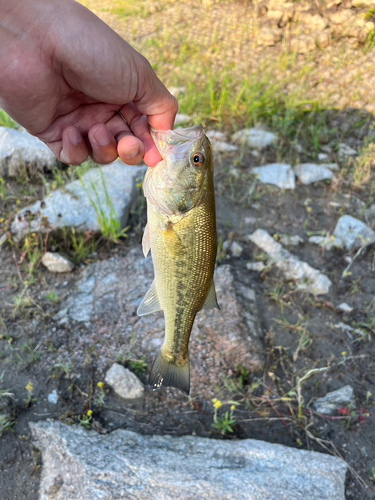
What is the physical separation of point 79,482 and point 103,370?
0.92 meters

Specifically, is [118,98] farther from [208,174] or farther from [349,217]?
[349,217]

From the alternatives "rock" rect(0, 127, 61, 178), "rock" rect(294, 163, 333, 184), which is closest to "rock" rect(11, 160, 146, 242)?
"rock" rect(0, 127, 61, 178)

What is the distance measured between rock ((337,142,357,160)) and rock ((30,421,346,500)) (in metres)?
4.42

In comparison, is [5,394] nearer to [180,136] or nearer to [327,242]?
[180,136]

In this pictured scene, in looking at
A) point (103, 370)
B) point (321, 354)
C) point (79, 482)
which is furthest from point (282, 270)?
point (79, 482)

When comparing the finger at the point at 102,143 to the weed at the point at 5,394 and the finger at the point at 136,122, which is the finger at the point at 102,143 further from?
the weed at the point at 5,394

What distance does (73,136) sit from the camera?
7.77 ft

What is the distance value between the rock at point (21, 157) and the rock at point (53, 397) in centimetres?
279

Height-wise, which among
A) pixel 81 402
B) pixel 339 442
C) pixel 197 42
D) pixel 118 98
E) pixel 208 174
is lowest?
pixel 339 442

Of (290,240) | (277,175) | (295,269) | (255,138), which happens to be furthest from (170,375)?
(255,138)

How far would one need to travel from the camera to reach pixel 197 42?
8156mm

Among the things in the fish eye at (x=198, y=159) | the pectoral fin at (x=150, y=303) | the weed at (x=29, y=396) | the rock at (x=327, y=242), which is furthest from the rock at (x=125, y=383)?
the rock at (x=327, y=242)

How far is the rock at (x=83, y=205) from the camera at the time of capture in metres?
3.83

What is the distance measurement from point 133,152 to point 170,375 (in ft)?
4.36
